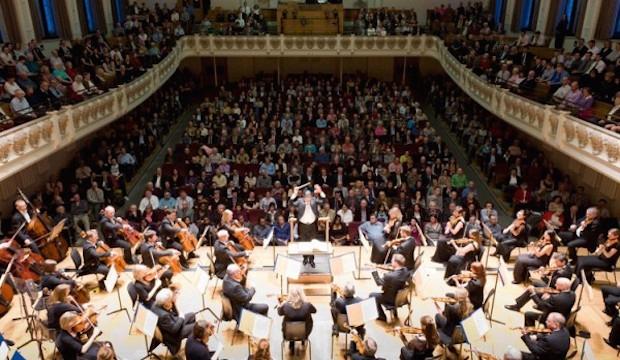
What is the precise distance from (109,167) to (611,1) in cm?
1505

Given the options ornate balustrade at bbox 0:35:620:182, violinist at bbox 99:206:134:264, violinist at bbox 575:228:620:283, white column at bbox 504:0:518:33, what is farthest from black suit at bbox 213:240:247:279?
white column at bbox 504:0:518:33

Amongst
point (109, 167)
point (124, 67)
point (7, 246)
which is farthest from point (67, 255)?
point (124, 67)

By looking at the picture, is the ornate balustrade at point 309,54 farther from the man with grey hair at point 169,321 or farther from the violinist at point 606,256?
the man with grey hair at point 169,321

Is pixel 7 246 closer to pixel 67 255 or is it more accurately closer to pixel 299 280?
pixel 67 255

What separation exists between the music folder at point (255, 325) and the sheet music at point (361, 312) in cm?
104

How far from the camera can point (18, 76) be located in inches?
435

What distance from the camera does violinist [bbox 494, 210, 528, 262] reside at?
9664 mm

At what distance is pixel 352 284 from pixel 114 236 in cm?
504

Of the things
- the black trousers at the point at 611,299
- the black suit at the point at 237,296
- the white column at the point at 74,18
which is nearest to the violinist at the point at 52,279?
the black suit at the point at 237,296

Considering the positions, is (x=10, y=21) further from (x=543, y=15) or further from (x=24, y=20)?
(x=543, y=15)

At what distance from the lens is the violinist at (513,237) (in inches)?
380

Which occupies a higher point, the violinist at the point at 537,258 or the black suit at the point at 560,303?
the black suit at the point at 560,303

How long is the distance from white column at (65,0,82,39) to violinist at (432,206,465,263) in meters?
15.5

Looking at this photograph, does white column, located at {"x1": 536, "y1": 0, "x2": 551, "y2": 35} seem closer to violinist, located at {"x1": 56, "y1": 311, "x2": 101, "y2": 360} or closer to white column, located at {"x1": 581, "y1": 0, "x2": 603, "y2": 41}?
white column, located at {"x1": 581, "y1": 0, "x2": 603, "y2": 41}
